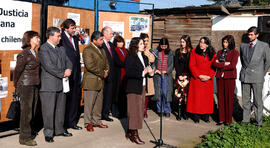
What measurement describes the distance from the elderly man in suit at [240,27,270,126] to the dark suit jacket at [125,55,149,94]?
2.71 m

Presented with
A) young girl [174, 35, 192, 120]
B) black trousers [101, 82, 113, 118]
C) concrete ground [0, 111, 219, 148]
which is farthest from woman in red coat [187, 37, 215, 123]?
black trousers [101, 82, 113, 118]

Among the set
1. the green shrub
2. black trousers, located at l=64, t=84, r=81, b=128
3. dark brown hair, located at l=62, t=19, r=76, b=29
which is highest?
dark brown hair, located at l=62, t=19, r=76, b=29

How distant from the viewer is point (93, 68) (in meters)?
6.29

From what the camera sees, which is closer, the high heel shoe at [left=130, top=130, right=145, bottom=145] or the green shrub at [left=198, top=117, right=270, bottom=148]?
the green shrub at [left=198, top=117, right=270, bottom=148]

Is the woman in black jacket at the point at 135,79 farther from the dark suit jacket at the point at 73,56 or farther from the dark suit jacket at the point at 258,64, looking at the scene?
the dark suit jacket at the point at 258,64

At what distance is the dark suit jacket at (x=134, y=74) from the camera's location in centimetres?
557

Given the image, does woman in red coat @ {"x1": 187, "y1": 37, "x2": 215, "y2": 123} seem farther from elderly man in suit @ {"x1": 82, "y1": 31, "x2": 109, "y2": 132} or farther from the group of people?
elderly man in suit @ {"x1": 82, "y1": 31, "x2": 109, "y2": 132}

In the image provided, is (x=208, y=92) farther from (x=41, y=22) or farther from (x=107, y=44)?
(x=41, y=22)

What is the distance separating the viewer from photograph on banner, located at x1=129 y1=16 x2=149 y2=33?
8.77m

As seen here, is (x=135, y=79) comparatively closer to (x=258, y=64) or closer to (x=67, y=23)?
(x=67, y=23)

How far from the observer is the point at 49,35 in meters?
5.57

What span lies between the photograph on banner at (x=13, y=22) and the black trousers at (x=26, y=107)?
0.98 metres

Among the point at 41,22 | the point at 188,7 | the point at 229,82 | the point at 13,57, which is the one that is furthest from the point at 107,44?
the point at 188,7

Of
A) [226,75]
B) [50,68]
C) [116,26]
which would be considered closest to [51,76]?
[50,68]
